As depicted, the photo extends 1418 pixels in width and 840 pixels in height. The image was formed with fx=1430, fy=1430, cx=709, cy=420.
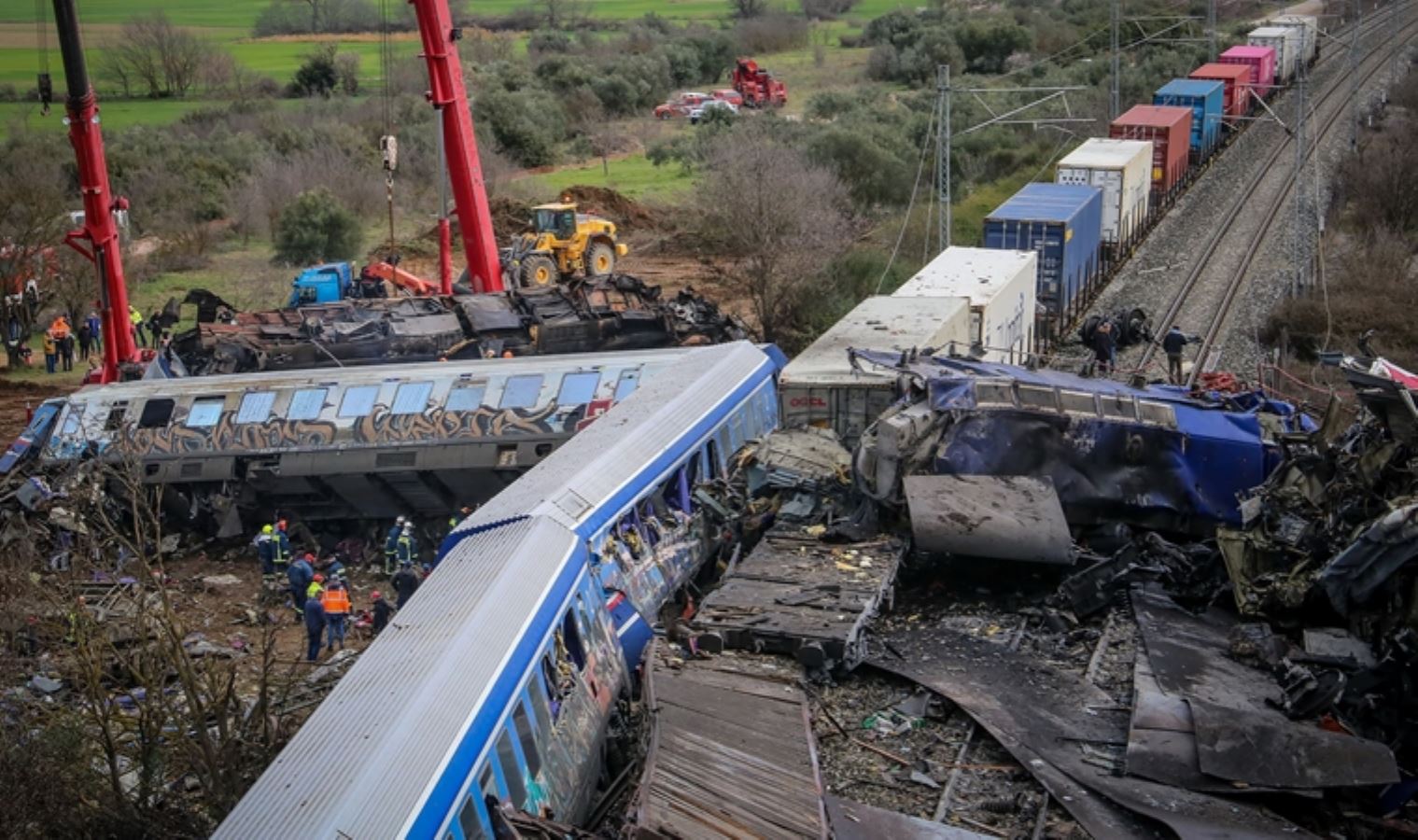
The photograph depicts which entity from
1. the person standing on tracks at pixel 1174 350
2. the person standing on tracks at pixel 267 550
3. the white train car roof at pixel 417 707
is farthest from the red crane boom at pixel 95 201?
the person standing on tracks at pixel 1174 350

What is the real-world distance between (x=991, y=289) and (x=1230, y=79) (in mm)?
27240

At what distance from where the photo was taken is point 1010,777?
11461 millimetres

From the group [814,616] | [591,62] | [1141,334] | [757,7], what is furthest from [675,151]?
[757,7]

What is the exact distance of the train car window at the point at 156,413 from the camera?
2181cm

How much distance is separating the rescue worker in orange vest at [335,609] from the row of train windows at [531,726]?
5741mm

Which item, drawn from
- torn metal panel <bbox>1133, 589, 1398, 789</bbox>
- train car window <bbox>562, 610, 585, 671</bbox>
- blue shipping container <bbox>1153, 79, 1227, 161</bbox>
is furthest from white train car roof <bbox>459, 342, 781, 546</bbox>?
blue shipping container <bbox>1153, 79, 1227, 161</bbox>

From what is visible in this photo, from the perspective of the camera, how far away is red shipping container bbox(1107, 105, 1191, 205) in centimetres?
3941

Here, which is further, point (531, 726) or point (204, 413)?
point (204, 413)

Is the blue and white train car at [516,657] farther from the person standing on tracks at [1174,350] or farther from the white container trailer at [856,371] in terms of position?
the person standing on tracks at [1174,350]

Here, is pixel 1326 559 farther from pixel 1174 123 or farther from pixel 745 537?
pixel 1174 123

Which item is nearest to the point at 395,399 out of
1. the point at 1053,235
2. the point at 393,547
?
the point at 393,547

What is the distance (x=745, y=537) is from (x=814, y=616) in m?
3.78

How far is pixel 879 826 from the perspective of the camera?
10.2 meters

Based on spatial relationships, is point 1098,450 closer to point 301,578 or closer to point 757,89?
point 301,578
